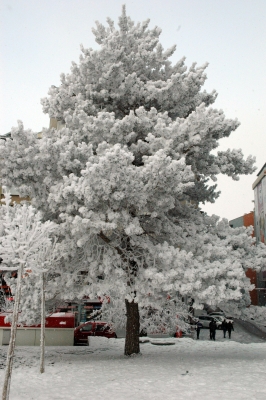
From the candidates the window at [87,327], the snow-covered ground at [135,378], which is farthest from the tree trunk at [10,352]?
the window at [87,327]

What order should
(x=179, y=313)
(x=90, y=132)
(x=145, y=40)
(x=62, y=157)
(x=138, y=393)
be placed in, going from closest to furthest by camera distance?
(x=138, y=393)
(x=62, y=157)
(x=90, y=132)
(x=145, y=40)
(x=179, y=313)

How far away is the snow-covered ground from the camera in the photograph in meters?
7.11

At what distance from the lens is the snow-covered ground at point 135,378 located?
7.11m

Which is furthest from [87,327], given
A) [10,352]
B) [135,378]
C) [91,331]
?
[10,352]

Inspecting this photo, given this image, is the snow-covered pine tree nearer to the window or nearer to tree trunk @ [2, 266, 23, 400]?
tree trunk @ [2, 266, 23, 400]

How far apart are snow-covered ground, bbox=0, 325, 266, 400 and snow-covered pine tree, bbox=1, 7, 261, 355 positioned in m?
1.60

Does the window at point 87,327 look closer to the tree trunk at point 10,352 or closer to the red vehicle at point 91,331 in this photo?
the red vehicle at point 91,331

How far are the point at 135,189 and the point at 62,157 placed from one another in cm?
224

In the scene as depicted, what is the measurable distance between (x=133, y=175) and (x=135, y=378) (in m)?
4.57

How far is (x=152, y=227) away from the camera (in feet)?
35.7

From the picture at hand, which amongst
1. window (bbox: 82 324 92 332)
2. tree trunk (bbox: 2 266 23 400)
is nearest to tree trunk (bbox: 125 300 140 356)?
window (bbox: 82 324 92 332)

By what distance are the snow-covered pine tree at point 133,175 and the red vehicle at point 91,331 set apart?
5032 millimetres

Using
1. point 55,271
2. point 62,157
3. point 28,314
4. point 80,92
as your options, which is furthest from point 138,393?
point 80,92

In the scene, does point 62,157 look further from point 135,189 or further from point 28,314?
point 28,314
